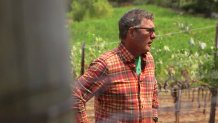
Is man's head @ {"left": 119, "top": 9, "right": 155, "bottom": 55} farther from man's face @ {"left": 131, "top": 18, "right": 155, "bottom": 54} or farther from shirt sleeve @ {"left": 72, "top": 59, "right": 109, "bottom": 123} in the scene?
shirt sleeve @ {"left": 72, "top": 59, "right": 109, "bottom": 123}

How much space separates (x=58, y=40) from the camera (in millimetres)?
305

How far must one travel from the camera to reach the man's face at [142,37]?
236 cm

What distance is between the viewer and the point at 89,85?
7.64 feet

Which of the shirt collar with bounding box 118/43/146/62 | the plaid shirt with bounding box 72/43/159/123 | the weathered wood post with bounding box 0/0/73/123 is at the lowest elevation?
the plaid shirt with bounding box 72/43/159/123

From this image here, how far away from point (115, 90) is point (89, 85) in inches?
4.4

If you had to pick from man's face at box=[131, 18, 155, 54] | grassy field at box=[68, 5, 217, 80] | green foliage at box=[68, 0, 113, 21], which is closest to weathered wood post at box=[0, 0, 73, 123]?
man's face at box=[131, 18, 155, 54]

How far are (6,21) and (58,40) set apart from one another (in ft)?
0.10

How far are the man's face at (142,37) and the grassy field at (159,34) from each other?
315cm

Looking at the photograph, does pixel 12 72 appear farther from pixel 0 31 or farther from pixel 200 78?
pixel 200 78

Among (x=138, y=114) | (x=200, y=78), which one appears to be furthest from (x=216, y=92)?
(x=138, y=114)

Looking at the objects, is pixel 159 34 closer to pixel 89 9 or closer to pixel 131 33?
pixel 131 33

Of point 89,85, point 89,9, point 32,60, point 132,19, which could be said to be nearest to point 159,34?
point 132,19

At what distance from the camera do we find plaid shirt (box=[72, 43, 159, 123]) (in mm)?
2287

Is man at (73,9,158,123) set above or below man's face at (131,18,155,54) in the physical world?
below
